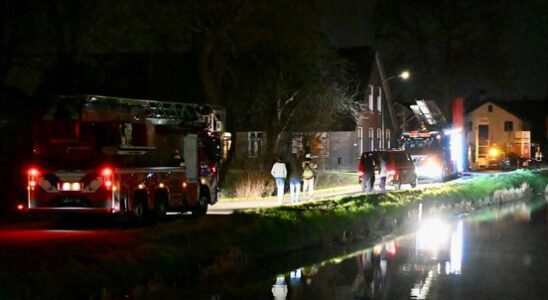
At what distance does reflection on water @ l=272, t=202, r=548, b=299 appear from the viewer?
46.2ft

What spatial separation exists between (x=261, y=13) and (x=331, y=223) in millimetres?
15778

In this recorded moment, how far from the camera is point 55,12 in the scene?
28.3m

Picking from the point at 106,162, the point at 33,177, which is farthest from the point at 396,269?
the point at 33,177

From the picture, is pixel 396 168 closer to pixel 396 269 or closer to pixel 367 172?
pixel 367 172

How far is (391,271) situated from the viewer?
16578mm

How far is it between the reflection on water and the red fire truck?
17.1 ft

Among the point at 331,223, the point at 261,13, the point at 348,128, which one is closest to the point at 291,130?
the point at 261,13

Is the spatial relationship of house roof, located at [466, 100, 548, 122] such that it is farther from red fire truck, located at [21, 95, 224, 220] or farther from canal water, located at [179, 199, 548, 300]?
red fire truck, located at [21, 95, 224, 220]

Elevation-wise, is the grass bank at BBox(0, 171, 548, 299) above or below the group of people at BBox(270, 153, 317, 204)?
below

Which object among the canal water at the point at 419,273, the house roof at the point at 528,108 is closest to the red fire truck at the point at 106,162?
the canal water at the point at 419,273

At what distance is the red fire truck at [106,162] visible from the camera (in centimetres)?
1947

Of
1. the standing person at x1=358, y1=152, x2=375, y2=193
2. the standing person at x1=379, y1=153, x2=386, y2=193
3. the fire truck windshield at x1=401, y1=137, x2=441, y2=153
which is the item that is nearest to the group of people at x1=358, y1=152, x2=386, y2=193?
the standing person at x1=358, y1=152, x2=375, y2=193

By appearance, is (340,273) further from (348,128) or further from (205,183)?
(348,128)

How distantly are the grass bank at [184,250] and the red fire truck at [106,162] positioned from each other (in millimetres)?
2310
